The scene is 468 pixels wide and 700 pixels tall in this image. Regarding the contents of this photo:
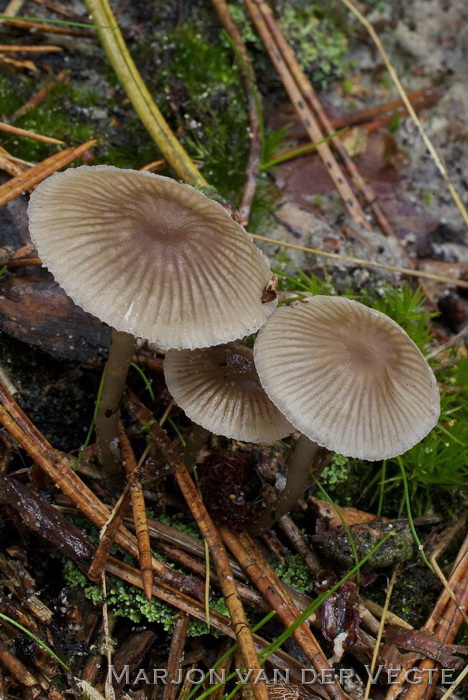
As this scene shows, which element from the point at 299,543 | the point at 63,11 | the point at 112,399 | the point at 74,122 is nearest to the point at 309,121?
the point at 74,122

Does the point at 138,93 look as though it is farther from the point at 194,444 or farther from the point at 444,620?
the point at 444,620

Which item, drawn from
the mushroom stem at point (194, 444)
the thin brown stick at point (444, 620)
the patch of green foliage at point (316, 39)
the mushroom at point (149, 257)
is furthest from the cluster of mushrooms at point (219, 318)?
the patch of green foliage at point (316, 39)

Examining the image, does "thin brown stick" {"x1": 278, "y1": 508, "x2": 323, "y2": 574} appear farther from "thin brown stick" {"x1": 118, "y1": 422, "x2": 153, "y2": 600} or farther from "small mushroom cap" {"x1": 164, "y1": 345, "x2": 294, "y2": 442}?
"thin brown stick" {"x1": 118, "y1": 422, "x2": 153, "y2": 600}

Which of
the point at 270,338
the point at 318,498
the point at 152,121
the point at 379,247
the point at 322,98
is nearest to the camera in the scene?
the point at 270,338

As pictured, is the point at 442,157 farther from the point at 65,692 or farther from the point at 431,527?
the point at 65,692

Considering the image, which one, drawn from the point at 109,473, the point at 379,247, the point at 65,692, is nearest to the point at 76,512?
the point at 109,473
